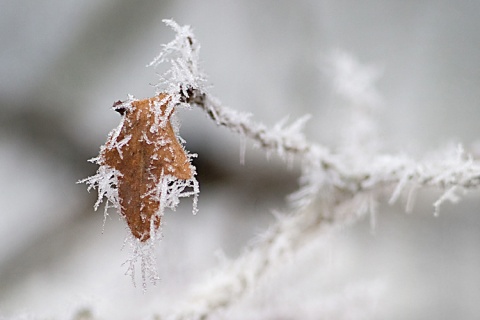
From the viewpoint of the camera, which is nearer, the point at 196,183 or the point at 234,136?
the point at 196,183

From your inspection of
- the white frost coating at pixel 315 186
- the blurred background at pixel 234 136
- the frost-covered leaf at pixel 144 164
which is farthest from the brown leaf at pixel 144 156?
the blurred background at pixel 234 136

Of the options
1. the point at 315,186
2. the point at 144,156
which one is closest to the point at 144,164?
the point at 144,156

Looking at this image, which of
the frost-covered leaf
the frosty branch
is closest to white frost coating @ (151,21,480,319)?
the frosty branch

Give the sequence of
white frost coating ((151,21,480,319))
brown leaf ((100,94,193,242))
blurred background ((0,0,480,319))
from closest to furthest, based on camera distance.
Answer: brown leaf ((100,94,193,242)) < white frost coating ((151,21,480,319)) < blurred background ((0,0,480,319))

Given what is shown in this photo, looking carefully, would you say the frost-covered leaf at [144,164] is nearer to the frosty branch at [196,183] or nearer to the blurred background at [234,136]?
the frosty branch at [196,183]

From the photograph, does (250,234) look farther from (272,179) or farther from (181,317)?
(181,317)

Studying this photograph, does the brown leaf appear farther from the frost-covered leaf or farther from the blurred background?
the blurred background

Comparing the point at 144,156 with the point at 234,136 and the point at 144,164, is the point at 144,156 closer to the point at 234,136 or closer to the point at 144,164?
the point at 144,164

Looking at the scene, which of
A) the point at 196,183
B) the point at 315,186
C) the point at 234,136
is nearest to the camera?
the point at 196,183
